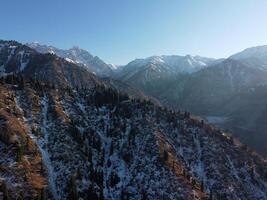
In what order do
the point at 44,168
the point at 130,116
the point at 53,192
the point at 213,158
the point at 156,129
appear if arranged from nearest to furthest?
the point at 53,192, the point at 44,168, the point at 213,158, the point at 156,129, the point at 130,116

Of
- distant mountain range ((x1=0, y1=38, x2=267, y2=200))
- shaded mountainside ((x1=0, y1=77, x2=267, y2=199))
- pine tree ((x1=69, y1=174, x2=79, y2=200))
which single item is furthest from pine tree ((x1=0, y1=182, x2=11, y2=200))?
pine tree ((x1=69, y1=174, x2=79, y2=200))

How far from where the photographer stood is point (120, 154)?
164375 millimetres

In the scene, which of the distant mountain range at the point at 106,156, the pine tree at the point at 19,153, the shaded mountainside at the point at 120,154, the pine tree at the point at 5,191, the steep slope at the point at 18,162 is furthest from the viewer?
the shaded mountainside at the point at 120,154

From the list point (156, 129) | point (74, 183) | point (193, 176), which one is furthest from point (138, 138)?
point (74, 183)

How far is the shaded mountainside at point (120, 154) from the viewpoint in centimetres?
13775

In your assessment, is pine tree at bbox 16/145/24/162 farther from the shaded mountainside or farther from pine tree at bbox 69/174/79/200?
pine tree at bbox 69/174/79/200

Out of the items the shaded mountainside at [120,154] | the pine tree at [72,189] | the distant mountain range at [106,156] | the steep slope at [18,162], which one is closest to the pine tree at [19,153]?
the steep slope at [18,162]

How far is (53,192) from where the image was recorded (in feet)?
416

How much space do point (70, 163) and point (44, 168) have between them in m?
13.0

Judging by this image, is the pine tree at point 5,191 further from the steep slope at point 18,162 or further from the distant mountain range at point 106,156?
the distant mountain range at point 106,156

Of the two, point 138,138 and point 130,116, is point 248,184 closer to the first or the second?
point 138,138

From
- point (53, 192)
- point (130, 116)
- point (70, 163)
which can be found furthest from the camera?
point (130, 116)

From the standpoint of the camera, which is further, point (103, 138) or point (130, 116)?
point (130, 116)

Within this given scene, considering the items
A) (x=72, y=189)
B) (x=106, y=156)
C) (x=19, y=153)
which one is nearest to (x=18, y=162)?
(x=19, y=153)
